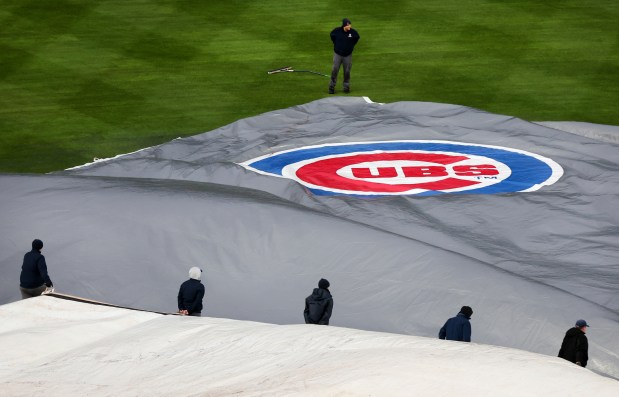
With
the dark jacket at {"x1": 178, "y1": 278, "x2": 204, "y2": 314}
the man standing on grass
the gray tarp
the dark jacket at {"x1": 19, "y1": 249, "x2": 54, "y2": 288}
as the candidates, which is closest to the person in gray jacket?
the gray tarp

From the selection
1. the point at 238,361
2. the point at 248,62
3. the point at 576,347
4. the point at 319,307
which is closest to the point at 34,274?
the point at 319,307

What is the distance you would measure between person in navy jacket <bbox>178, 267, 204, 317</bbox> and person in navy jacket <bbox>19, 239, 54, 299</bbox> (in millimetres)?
1484

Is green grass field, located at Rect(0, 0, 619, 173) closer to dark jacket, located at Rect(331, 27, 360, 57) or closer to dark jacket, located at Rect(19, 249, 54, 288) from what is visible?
dark jacket, located at Rect(331, 27, 360, 57)

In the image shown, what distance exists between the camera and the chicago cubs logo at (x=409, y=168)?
16.2 metres

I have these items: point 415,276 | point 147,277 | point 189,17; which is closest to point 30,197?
point 147,277

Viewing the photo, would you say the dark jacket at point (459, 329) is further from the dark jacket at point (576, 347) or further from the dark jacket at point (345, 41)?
the dark jacket at point (345, 41)

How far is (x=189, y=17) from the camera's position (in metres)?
25.6

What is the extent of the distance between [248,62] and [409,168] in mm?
7409

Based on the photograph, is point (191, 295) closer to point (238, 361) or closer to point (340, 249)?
point (340, 249)

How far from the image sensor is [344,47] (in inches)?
854

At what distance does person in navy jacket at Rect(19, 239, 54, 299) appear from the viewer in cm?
1252

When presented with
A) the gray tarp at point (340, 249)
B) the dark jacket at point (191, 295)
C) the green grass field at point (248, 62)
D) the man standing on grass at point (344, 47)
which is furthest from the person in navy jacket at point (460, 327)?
the man standing on grass at point (344, 47)

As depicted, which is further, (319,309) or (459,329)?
(319,309)

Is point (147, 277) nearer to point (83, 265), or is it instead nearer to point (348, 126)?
point (83, 265)
